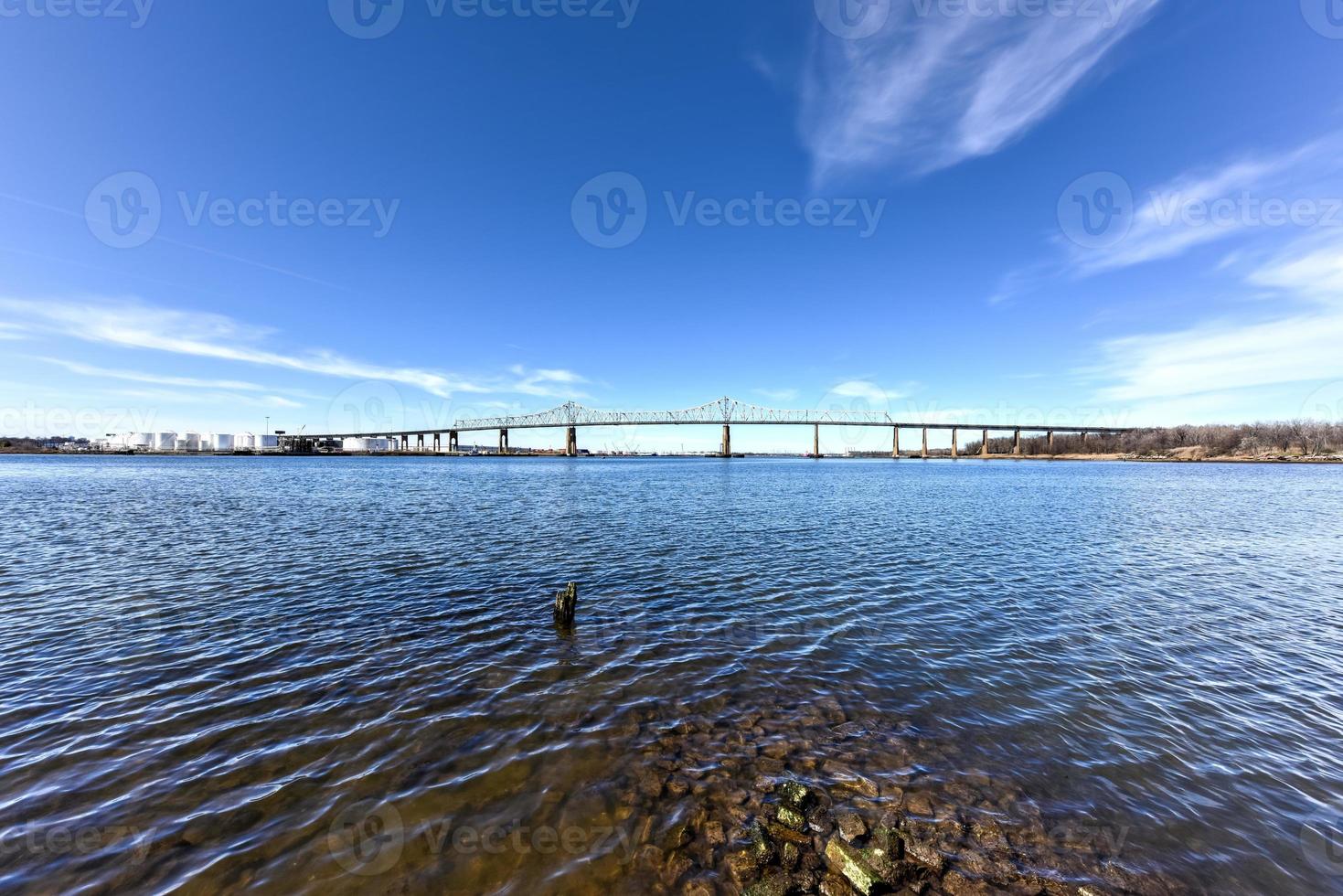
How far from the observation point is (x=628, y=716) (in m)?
7.98

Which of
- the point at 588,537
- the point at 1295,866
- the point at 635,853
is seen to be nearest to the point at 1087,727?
the point at 1295,866

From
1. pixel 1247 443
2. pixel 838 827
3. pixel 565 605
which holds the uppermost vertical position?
pixel 1247 443

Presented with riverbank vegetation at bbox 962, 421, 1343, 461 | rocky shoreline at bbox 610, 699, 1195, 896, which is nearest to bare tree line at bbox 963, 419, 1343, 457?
riverbank vegetation at bbox 962, 421, 1343, 461

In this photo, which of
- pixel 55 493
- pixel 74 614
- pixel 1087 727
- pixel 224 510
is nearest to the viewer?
pixel 1087 727

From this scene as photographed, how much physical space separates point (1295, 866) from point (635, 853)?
6933 millimetres

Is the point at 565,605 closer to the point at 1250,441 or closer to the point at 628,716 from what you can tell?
the point at 628,716

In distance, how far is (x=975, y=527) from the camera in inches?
1100

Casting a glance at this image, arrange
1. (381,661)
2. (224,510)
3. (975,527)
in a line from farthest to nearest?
1. (224,510)
2. (975,527)
3. (381,661)

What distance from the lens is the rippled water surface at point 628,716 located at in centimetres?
526

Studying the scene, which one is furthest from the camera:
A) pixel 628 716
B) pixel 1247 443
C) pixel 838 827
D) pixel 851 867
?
pixel 1247 443

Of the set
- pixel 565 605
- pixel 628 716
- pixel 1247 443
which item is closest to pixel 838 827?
pixel 628 716

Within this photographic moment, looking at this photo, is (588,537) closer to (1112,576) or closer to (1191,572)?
(1112,576)

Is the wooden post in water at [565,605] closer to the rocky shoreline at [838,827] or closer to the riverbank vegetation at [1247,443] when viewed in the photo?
the rocky shoreline at [838,827]

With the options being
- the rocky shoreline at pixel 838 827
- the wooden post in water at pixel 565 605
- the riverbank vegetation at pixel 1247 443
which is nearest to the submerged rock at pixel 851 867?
the rocky shoreline at pixel 838 827
